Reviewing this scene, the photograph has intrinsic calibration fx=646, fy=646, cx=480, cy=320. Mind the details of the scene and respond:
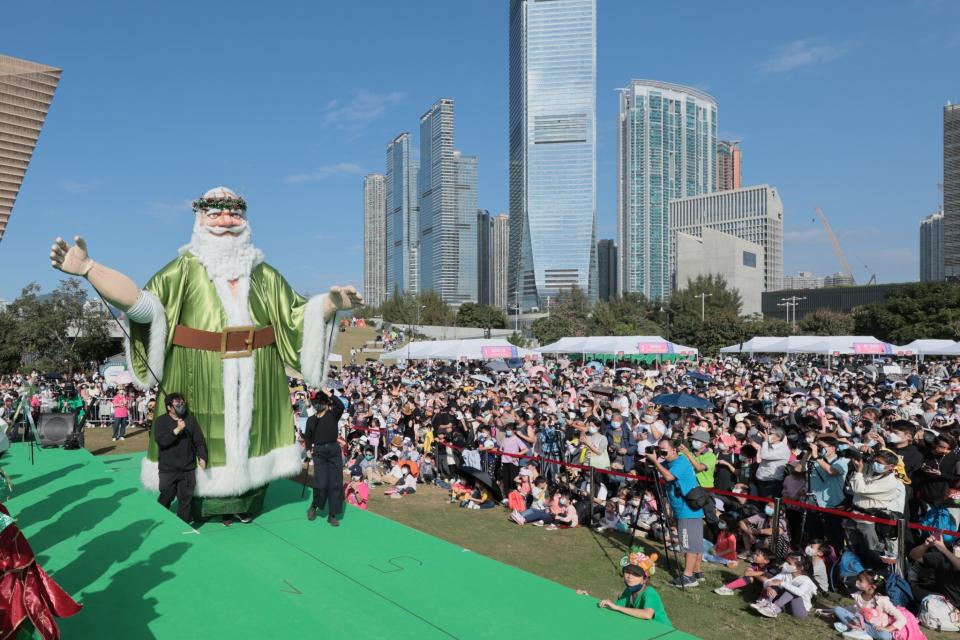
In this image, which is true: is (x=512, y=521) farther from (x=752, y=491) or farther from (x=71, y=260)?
(x=71, y=260)

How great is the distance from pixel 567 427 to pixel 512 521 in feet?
9.67

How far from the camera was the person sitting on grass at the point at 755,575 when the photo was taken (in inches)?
251

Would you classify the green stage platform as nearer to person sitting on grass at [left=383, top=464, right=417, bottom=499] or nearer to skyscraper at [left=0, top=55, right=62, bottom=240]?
skyscraper at [left=0, top=55, right=62, bottom=240]

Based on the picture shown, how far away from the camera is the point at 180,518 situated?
6301 mm

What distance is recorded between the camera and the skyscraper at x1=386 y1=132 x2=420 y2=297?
604ft

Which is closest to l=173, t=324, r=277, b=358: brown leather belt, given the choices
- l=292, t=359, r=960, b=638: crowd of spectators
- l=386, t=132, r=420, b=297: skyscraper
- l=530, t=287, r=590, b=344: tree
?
l=292, t=359, r=960, b=638: crowd of spectators

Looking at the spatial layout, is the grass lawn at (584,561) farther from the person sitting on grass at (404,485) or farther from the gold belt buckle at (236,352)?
the gold belt buckle at (236,352)

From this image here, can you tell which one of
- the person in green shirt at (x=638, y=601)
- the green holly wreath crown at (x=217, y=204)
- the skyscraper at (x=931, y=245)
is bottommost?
the person in green shirt at (x=638, y=601)

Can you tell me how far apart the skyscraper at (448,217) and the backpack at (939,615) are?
157759 mm

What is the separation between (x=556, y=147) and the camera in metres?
130

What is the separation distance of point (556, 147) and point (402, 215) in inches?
2727

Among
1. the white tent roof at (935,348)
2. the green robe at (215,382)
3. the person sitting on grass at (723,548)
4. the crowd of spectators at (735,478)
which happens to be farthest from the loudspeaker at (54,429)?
the white tent roof at (935,348)

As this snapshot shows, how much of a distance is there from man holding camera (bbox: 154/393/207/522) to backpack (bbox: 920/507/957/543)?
7021 millimetres

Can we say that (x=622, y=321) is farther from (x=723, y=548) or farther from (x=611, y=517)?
(x=723, y=548)
